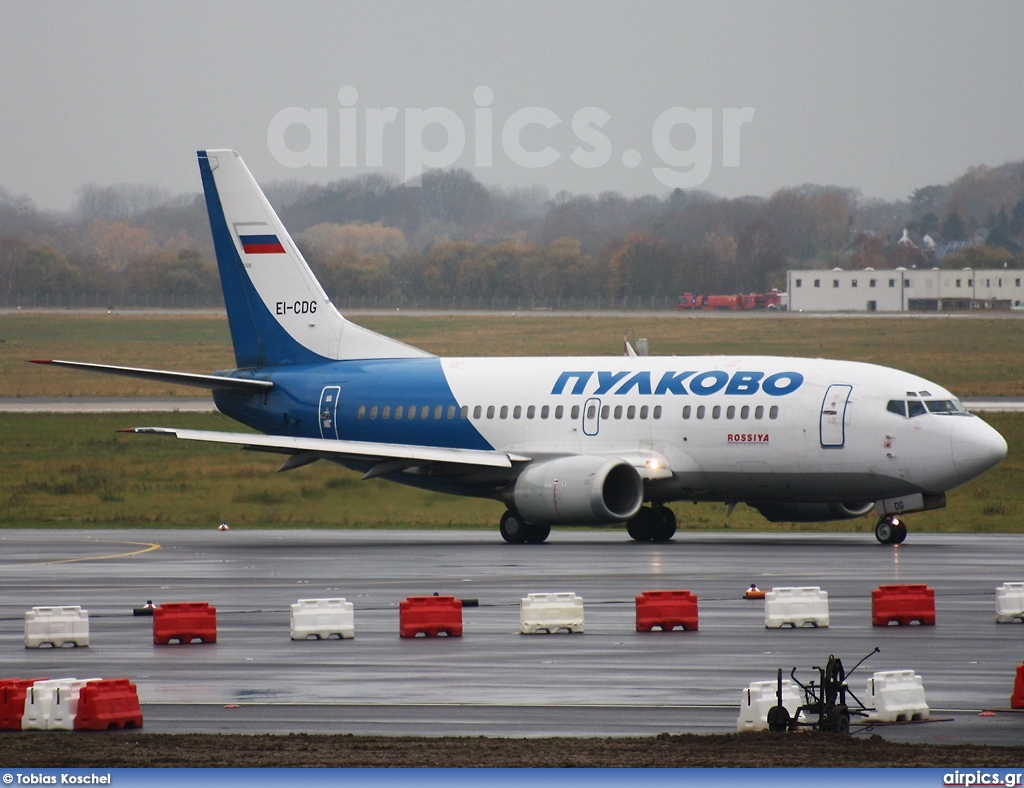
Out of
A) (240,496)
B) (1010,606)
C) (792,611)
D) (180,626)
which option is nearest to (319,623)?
(180,626)

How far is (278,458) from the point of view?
58562 mm

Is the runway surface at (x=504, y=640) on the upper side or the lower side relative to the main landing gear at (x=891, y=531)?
lower

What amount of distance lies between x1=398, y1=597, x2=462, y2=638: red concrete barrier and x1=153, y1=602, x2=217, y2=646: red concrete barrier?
250 centimetres

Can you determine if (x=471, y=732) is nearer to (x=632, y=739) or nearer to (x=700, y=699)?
(x=632, y=739)

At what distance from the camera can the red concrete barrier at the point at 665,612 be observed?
2425 cm

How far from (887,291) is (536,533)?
379 feet

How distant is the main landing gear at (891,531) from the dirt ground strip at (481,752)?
2574 cm

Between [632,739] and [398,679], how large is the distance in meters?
5.03

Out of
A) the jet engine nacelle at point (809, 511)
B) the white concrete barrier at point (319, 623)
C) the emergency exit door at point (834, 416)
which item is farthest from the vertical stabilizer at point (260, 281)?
the white concrete barrier at point (319, 623)

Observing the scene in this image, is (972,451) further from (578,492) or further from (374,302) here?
(374,302)

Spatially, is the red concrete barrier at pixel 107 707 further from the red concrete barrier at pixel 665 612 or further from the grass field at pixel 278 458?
the grass field at pixel 278 458

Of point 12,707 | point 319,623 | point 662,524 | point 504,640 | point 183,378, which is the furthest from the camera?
point 183,378

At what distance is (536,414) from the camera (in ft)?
147

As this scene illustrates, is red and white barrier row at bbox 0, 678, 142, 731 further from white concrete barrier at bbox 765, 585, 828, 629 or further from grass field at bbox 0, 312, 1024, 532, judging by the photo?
grass field at bbox 0, 312, 1024, 532
